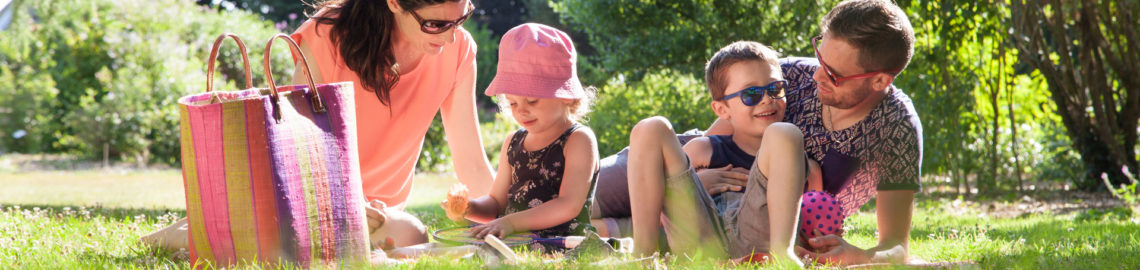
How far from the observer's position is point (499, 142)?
1073 cm

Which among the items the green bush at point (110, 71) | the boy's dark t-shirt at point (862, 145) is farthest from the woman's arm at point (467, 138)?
the green bush at point (110, 71)

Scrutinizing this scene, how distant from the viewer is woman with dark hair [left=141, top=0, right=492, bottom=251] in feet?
11.1

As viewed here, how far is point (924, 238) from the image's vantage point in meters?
4.09

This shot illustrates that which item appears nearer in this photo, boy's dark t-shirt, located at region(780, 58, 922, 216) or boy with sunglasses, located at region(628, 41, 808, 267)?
boy with sunglasses, located at region(628, 41, 808, 267)

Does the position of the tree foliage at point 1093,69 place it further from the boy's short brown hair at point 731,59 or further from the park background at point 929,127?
the boy's short brown hair at point 731,59

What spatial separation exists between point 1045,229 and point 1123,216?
1109 millimetres

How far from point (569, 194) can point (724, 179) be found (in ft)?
1.84

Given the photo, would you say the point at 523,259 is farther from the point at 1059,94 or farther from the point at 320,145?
the point at 1059,94

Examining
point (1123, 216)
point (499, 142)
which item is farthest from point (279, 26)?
point (1123, 216)

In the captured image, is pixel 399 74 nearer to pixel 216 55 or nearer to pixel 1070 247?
pixel 216 55

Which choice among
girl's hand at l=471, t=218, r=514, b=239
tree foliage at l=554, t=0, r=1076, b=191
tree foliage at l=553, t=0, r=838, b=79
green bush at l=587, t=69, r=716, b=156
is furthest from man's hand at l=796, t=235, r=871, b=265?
tree foliage at l=553, t=0, r=838, b=79

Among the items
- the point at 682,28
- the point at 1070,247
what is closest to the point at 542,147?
the point at 1070,247

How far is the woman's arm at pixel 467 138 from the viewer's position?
3816 mm

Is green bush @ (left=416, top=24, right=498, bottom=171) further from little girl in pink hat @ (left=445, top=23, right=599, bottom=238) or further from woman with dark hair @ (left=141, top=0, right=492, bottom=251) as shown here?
little girl in pink hat @ (left=445, top=23, right=599, bottom=238)
